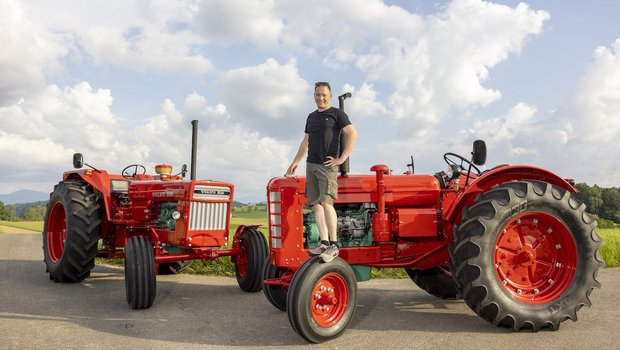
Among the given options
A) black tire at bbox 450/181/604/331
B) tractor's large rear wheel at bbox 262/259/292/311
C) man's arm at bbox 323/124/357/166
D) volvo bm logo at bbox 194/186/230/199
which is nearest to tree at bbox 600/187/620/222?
black tire at bbox 450/181/604/331

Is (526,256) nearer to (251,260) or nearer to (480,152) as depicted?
(480,152)

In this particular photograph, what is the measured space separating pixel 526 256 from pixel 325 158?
204 centimetres

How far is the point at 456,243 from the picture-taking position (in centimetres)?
439

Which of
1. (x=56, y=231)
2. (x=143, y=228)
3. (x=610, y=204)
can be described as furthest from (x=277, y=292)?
(x=610, y=204)

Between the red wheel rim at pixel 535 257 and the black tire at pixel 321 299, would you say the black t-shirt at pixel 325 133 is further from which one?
the red wheel rim at pixel 535 257

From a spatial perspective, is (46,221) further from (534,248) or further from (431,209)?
(534,248)

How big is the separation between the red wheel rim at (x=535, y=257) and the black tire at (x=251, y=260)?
3.15m

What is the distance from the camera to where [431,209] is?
4.99m

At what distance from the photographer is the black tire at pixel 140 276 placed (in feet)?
18.0

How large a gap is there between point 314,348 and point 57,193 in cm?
571

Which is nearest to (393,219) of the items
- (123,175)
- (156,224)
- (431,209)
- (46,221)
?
(431,209)

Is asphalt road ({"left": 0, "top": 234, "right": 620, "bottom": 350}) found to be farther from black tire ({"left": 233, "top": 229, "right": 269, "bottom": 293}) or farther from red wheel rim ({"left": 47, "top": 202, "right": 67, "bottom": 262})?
red wheel rim ({"left": 47, "top": 202, "right": 67, "bottom": 262})

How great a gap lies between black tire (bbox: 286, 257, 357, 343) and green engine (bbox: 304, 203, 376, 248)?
0.66m

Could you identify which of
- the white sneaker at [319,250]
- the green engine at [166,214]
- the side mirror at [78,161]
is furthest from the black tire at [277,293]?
the side mirror at [78,161]
